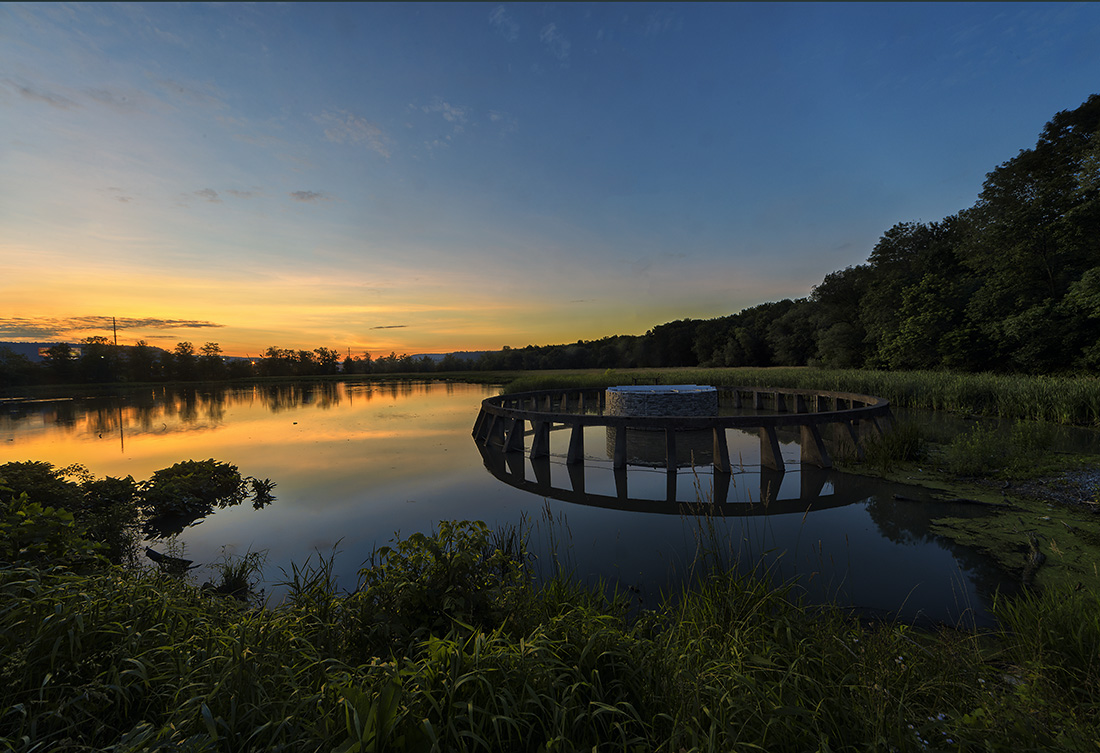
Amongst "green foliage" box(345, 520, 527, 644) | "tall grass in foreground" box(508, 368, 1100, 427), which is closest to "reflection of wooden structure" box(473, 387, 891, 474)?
"green foliage" box(345, 520, 527, 644)

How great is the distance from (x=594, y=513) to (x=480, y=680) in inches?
207

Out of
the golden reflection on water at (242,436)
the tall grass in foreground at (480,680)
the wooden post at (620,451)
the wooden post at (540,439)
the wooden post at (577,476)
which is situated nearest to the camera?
the tall grass in foreground at (480,680)

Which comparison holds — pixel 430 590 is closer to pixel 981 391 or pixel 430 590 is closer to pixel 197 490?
pixel 197 490

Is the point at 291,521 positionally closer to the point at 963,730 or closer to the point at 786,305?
the point at 963,730

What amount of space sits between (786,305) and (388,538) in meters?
67.3

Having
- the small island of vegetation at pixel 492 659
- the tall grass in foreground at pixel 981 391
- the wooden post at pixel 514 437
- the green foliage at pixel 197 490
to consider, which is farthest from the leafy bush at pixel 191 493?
the tall grass in foreground at pixel 981 391

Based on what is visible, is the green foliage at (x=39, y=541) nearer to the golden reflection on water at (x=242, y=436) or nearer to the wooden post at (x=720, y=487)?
the golden reflection on water at (x=242, y=436)

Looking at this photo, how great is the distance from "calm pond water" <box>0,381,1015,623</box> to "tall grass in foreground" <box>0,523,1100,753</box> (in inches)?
41.2

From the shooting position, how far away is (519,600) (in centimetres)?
337

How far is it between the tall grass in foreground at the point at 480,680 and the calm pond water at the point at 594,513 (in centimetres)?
105

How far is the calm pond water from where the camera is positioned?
485cm

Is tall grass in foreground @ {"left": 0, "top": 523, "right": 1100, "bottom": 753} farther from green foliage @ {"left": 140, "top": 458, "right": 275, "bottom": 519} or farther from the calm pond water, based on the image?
green foliage @ {"left": 140, "top": 458, "right": 275, "bottom": 519}

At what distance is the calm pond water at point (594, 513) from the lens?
4848 mm

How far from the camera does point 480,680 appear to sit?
6.86 ft
